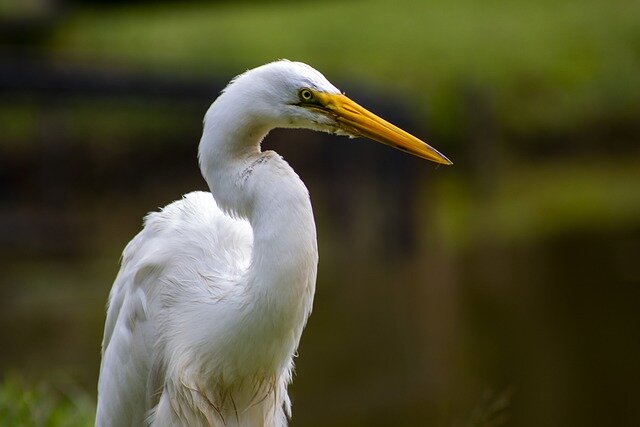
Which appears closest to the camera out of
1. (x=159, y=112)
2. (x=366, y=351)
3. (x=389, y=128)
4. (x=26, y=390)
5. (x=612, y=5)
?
(x=389, y=128)

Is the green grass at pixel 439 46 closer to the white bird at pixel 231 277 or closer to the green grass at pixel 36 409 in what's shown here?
the green grass at pixel 36 409

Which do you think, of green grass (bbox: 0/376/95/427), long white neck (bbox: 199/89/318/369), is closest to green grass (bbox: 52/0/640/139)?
green grass (bbox: 0/376/95/427)

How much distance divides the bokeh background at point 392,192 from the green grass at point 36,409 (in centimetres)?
1

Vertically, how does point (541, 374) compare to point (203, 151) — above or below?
below

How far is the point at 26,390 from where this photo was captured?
4191 millimetres

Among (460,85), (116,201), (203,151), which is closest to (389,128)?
(203,151)

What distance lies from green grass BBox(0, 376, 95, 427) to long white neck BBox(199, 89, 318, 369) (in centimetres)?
128

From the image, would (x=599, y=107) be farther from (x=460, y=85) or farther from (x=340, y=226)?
(x=340, y=226)

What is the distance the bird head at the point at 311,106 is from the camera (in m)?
2.84

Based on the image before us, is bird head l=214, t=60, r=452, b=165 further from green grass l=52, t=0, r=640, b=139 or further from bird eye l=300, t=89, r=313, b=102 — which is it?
green grass l=52, t=0, r=640, b=139

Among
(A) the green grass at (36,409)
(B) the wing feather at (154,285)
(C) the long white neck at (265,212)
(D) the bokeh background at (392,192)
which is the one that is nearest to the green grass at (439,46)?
(D) the bokeh background at (392,192)

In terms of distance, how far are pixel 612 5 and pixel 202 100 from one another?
720cm

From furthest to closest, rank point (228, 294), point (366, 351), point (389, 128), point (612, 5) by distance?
point (612, 5) → point (366, 351) → point (228, 294) → point (389, 128)

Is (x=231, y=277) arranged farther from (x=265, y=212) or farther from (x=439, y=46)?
(x=439, y=46)
